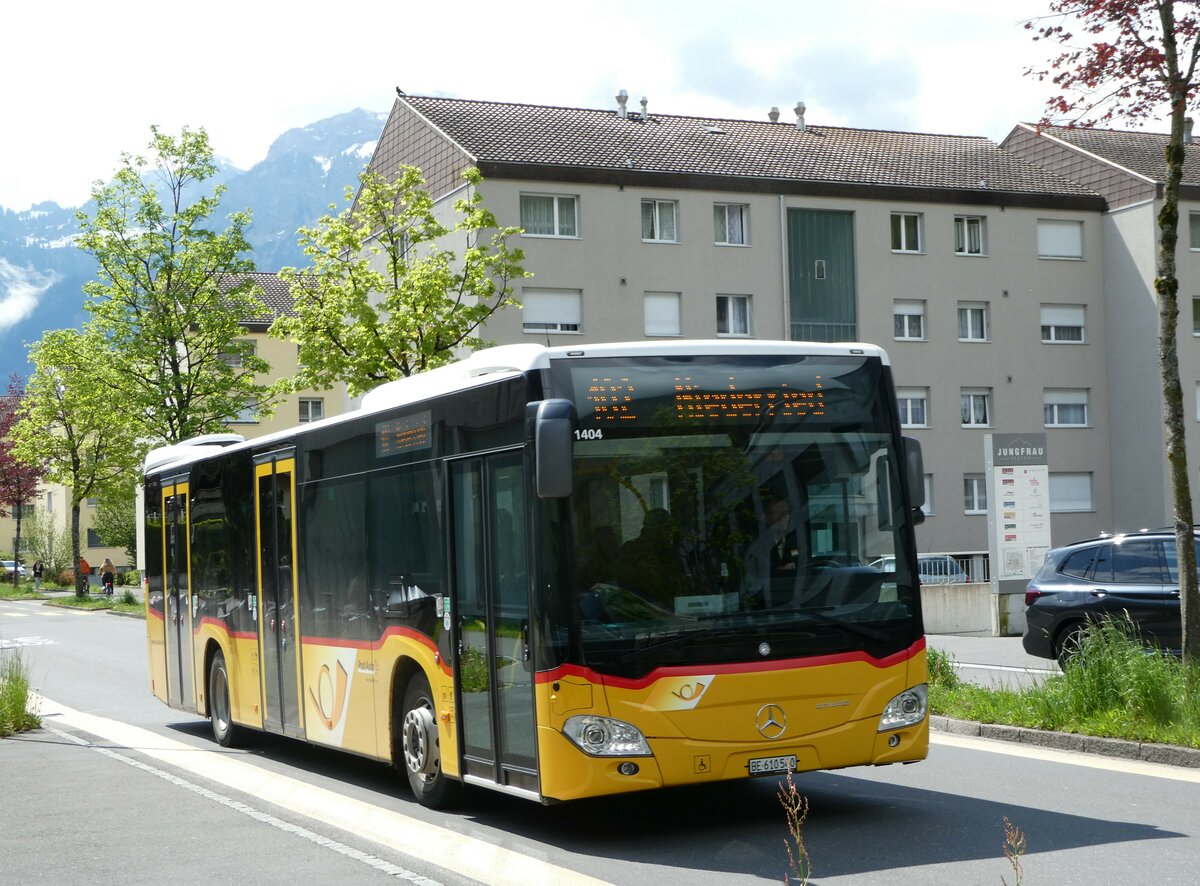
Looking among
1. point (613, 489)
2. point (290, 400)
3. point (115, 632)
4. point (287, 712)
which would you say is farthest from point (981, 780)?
point (290, 400)

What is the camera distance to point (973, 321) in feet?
166

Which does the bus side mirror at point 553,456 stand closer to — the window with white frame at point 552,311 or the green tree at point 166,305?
the green tree at point 166,305

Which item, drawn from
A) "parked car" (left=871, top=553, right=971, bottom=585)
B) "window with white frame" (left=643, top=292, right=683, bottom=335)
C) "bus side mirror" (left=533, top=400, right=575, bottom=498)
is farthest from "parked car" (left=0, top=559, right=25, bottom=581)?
"bus side mirror" (left=533, top=400, right=575, bottom=498)

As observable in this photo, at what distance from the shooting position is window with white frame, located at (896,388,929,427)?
161 ft

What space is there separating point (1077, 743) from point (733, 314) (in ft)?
119

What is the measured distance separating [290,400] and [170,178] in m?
37.6

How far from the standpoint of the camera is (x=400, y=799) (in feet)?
34.7

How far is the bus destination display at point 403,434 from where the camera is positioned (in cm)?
996

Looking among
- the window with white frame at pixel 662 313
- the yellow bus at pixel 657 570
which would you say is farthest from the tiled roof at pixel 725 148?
the yellow bus at pixel 657 570

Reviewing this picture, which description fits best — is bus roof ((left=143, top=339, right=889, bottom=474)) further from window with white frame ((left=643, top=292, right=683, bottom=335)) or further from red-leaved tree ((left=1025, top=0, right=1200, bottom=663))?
window with white frame ((left=643, top=292, right=683, bottom=335))

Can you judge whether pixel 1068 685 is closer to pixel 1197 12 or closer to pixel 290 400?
pixel 1197 12

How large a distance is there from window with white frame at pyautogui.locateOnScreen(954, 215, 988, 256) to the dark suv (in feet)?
114

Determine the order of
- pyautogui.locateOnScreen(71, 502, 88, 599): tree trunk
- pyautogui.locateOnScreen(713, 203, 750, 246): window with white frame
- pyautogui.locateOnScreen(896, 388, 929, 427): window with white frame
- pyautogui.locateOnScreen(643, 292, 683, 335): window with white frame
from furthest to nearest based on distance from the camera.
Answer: pyautogui.locateOnScreen(71, 502, 88, 599): tree trunk, pyautogui.locateOnScreen(896, 388, 929, 427): window with white frame, pyautogui.locateOnScreen(713, 203, 750, 246): window with white frame, pyautogui.locateOnScreen(643, 292, 683, 335): window with white frame

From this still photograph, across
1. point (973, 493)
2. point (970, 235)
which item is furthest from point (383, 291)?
point (970, 235)
